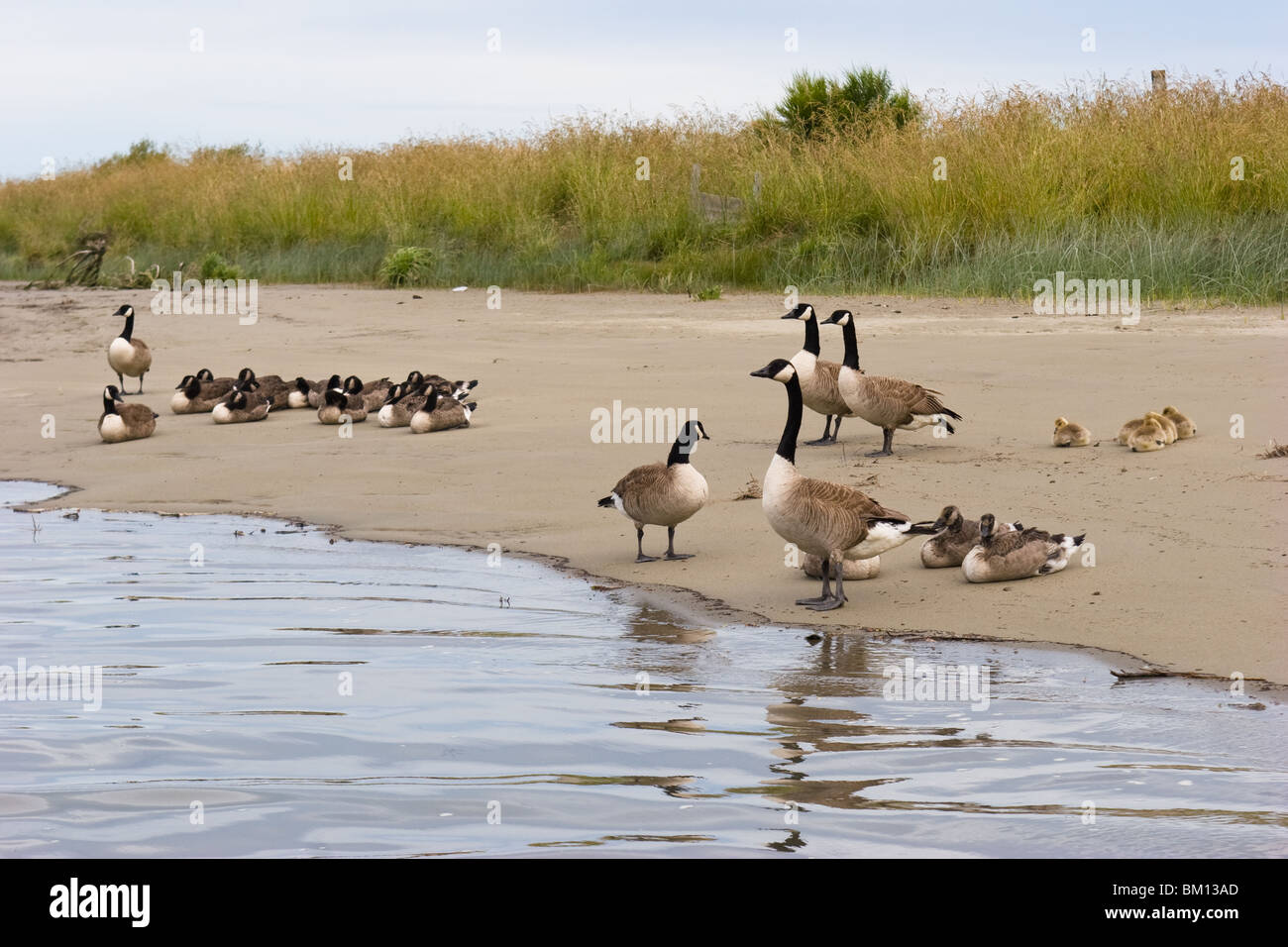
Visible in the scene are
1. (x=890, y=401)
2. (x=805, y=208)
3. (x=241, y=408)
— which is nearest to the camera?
(x=890, y=401)

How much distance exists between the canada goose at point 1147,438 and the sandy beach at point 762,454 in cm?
13

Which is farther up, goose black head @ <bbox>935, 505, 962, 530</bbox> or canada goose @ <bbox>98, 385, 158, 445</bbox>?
canada goose @ <bbox>98, 385, 158, 445</bbox>

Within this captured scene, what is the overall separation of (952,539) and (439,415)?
20.3 ft

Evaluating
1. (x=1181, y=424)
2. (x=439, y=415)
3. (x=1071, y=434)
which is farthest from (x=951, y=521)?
(x=439, y=415)

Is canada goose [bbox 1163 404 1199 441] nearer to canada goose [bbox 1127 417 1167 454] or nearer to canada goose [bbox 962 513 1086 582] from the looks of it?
canada goose [bbox 1127 417 1167 454]

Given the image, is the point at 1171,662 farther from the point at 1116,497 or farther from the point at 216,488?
the point at 216,488

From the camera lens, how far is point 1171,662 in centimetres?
618

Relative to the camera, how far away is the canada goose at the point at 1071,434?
10.5 meters

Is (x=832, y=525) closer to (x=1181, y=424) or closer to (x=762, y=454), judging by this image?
(x=762, y=454)

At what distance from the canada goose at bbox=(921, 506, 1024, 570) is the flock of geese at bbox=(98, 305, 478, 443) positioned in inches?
235

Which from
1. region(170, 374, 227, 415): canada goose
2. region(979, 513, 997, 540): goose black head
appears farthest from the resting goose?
region(170, 374, 227, 415): canada goose

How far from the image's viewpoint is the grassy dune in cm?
1834

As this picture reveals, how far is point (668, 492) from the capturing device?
27.8 ft
